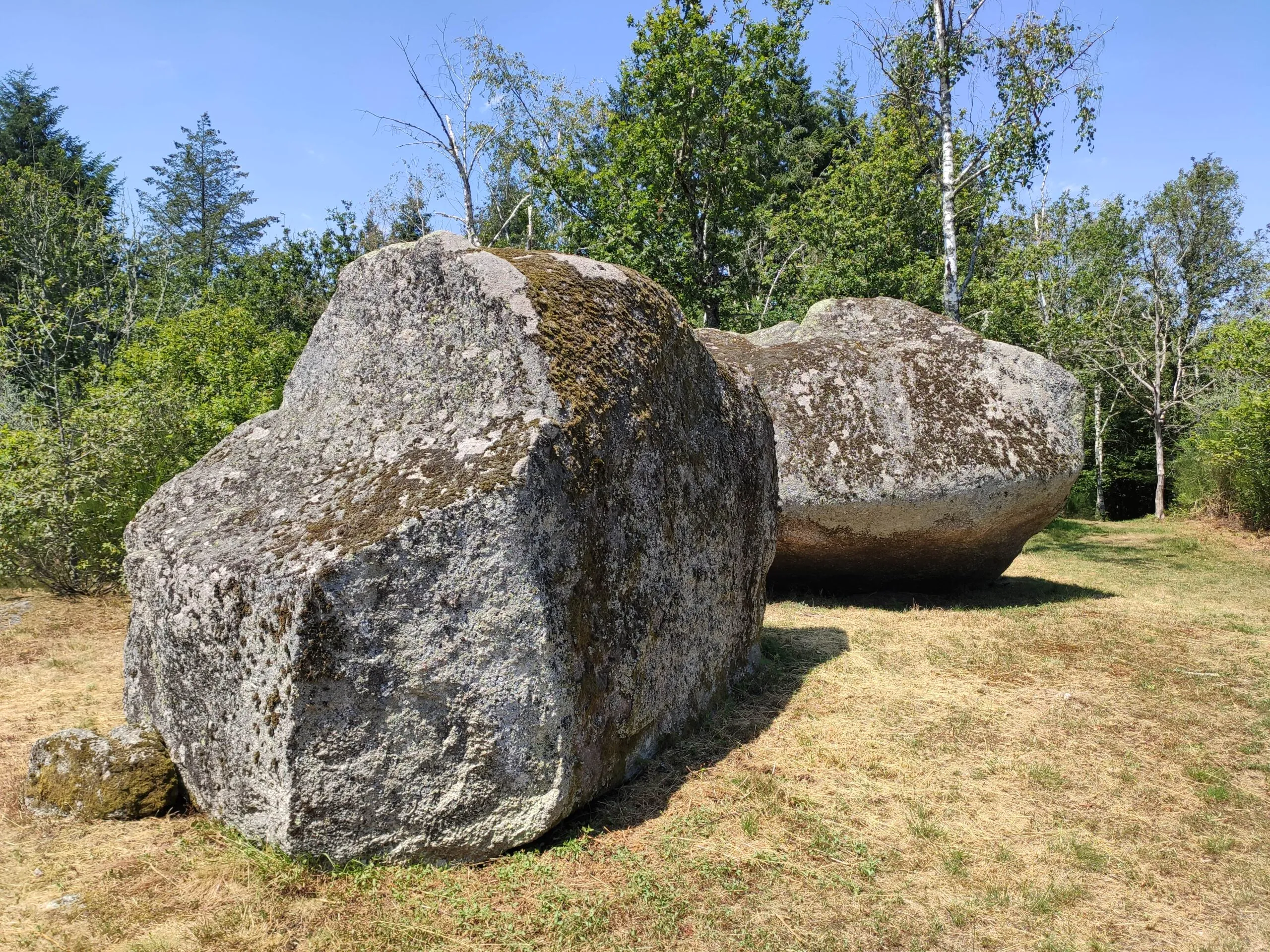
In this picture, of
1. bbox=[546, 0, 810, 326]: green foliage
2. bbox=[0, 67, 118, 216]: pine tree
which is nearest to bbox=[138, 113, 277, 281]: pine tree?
bbox=[0, 67, 118, 216]: pine tree

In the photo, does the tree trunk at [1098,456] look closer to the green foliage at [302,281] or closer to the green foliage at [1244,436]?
the green foliage at [1244,436]

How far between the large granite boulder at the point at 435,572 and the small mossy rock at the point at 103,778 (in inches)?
7.0

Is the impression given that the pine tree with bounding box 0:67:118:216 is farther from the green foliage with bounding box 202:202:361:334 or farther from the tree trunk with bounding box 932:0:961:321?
the tree trunk with bounding box 932:0:961:321

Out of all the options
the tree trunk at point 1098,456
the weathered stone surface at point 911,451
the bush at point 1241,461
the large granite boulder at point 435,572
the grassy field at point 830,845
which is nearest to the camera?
the grassy field at point 830,845

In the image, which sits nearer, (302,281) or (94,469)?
(94,469)

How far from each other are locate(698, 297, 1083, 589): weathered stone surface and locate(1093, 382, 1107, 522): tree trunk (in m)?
20.2

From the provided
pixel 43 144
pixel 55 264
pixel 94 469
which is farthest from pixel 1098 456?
pixel 43 144

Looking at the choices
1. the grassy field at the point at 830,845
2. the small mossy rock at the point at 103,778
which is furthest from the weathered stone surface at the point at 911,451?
the small mossy rock at the point at 103,778

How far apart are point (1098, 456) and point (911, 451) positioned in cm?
2259

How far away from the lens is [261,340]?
664 inches

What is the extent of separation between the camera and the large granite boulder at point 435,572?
3.80 m

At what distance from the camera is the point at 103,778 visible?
442 centimetres

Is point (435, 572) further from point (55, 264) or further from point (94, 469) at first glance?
point (55, 264)

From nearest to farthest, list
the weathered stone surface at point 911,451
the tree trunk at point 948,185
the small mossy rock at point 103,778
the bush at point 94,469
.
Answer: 1. the small mossy rock at point 103,778
2. the weathered stone surface at point 911,451
3. the bush at point 94,469
4. the tree trunk at point 948,185
